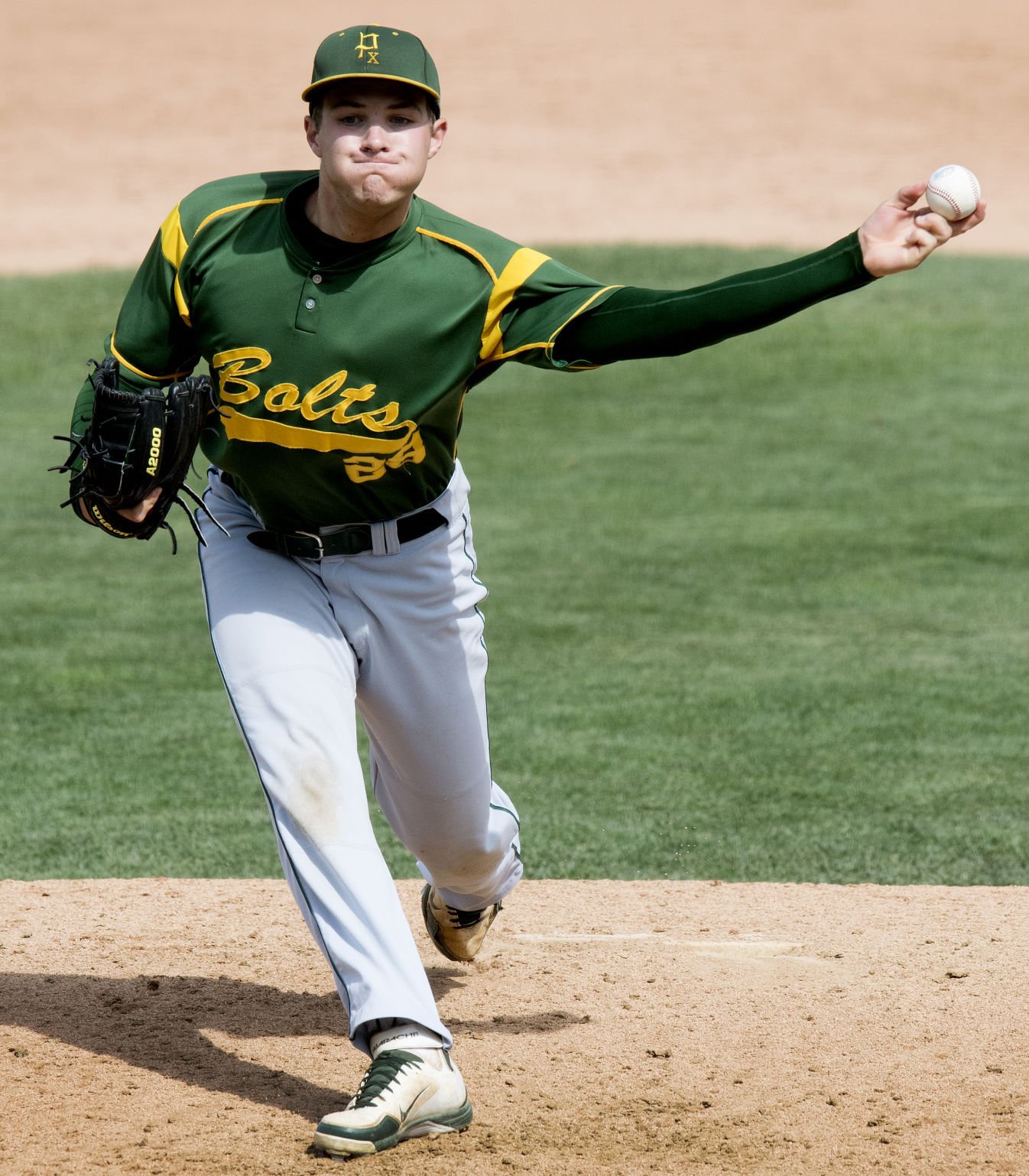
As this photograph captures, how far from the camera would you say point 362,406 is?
3631mm

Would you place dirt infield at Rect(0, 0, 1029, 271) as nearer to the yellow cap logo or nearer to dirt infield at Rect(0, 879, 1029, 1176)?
dirt infield at Rect(0, 879, 1029, 1176)

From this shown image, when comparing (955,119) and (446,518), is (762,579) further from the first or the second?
(955,119)

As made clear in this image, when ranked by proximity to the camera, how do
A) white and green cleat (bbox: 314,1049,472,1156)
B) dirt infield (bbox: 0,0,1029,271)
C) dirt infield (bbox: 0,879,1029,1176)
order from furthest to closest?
1. dirt infield (bbox: 0,0,1029,271)
2. dirt infield (bbox: 0,879,1029,1176)
3. white and green cleat (bbox: 314,1049,472,1156)

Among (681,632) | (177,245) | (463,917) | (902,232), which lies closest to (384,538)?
(177,245)

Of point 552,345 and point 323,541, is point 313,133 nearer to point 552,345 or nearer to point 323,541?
point 552,345

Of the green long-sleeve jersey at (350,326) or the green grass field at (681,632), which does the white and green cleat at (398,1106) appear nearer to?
the green long-sleeve jersey at (350,326)

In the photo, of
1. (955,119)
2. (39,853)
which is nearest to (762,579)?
(39,853)

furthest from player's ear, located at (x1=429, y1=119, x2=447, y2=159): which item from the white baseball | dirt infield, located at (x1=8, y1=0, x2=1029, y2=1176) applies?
dirt infield, located at (x1=8, y1=0, x2=1029, y2=1176)

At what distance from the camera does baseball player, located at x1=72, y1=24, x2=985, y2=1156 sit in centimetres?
353

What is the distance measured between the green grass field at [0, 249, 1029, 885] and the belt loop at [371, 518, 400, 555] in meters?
2.38

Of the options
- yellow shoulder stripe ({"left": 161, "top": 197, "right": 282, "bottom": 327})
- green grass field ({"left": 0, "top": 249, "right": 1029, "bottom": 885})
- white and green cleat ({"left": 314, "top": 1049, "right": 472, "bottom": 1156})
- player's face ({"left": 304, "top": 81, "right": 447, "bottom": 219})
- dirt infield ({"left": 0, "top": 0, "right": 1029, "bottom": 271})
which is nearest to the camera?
white and green cleat ({"left": 314, "top": 1049, "right": 472, "bottom": 1156})

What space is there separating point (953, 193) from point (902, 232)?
0.12 m

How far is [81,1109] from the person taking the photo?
3.61m

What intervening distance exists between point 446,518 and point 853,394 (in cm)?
1119
